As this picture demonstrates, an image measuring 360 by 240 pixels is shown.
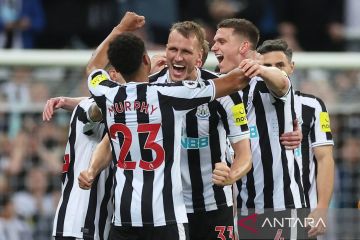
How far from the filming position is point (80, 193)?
319 inches

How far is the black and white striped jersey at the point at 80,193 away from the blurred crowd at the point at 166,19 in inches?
184

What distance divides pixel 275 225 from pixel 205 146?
85cm

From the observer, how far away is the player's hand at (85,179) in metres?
7.41

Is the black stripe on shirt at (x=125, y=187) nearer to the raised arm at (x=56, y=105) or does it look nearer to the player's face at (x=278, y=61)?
the raised arm at (x=56, y=105)

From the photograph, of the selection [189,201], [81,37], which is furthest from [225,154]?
[81,37]

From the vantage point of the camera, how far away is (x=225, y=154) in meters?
7.84

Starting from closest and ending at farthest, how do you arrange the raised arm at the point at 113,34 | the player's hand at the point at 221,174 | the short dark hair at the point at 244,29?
the player's hand at the point at 221,174 < the raised arm at the point at 113,34 < the short dark hair at the point at 244,29

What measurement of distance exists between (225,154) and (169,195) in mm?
855

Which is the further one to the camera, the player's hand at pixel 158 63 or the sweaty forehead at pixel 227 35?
the player's hand at pixel 158 63

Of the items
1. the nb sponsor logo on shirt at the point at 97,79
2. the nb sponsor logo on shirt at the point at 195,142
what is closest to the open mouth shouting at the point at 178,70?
the nb sponsor logo on shirt at the point at 195,142

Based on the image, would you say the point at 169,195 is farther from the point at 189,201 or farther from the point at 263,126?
the point at 263,126

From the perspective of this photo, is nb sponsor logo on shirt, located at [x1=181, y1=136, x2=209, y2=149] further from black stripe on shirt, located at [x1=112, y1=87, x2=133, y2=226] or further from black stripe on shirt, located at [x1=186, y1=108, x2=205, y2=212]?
black stripe on shirt, located at [x1=112, y1=87, x2=133, y2=226]

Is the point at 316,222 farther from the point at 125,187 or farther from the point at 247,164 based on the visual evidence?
Answer: the point at 125,187

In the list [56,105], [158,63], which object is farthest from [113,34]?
[56,105]
